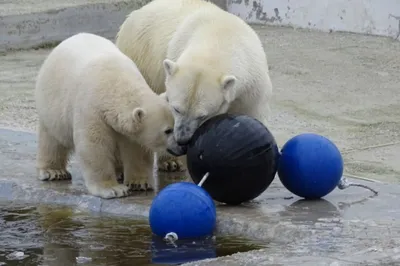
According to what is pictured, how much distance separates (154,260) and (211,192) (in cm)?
74

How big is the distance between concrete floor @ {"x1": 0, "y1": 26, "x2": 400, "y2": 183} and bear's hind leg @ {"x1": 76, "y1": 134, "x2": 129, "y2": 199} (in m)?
1.69

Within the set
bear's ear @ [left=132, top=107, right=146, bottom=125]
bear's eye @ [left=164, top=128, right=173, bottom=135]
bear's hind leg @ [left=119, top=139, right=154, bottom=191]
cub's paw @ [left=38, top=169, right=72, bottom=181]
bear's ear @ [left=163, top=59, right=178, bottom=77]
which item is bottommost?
cub's paw @ [left=38, top=169, right=72, bottom=181]

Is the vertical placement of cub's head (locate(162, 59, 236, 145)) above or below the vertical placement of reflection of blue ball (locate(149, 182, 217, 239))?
above

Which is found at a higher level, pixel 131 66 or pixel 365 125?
pixel 131 66

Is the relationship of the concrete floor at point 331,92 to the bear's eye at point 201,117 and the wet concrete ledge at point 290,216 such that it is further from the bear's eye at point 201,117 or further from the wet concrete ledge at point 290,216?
the bear's eye at point 201,117

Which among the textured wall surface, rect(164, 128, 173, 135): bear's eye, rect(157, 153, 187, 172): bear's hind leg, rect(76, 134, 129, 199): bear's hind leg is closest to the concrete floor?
the textured wall surface

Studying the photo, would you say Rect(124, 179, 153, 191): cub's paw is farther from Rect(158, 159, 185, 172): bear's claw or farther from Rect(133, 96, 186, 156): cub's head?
Rect(158, 159, 185, 172): bear's claw

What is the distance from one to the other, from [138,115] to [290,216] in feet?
3.33

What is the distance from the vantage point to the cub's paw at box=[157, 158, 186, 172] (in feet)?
21.7

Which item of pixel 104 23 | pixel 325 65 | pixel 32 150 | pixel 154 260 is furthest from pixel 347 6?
pixel 154 260

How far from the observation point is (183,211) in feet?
16.2

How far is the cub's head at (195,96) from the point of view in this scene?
17.6 feet

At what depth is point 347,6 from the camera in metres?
12.2

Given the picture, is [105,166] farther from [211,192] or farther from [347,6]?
[347,6]
